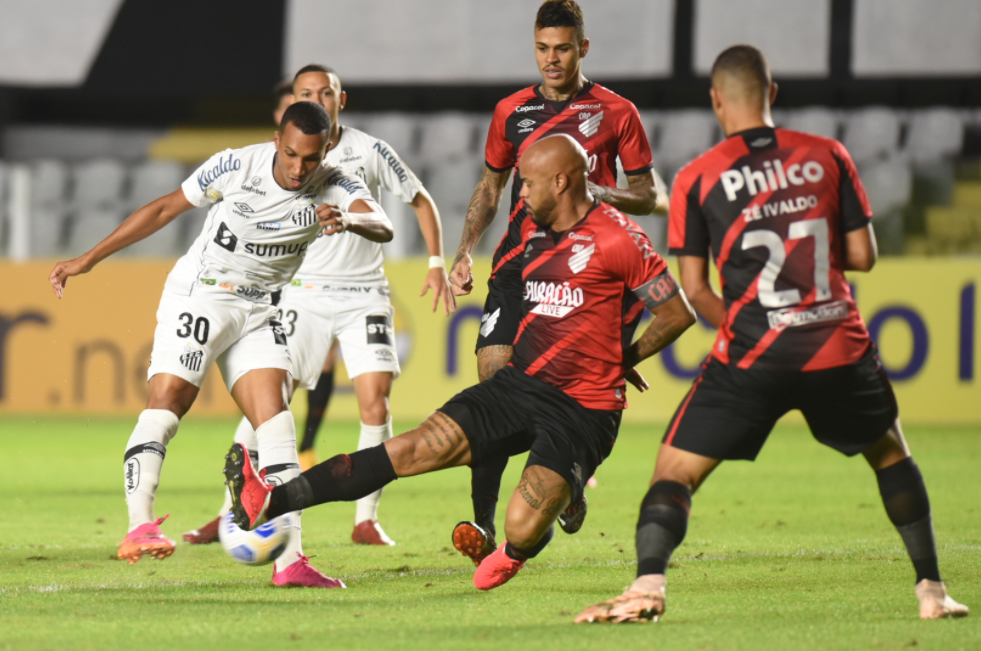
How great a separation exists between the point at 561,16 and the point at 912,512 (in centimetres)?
260

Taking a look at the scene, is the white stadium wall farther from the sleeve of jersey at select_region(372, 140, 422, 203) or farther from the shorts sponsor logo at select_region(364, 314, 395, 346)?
the shorts sponsor logo at select_region(364, 314, 395, 346)

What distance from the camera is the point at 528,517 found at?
468cm

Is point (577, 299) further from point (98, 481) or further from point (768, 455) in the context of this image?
point (768, 455)

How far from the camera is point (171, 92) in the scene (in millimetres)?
16891

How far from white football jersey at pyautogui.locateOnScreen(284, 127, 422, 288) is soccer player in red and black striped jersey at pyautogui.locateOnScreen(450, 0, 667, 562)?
1.01 meters

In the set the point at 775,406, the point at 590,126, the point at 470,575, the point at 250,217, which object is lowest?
the point at 470,575

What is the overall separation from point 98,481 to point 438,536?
3.33 metres

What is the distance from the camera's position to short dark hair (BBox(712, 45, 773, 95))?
4.08 m

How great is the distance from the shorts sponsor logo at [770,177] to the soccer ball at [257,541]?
195cm

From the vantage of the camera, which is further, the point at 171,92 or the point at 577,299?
the point at 171,92

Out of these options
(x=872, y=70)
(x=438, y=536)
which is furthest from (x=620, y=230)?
(x=872, y=70)

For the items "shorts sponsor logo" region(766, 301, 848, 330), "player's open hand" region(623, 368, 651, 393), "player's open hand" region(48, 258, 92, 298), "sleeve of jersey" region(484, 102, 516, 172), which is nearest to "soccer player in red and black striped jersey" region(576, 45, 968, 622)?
"shorts sponsor logo" region(766, 301, 848, 330)

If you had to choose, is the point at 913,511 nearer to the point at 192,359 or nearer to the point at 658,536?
the point at 658,536

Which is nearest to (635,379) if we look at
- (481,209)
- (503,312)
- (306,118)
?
(503,312)
